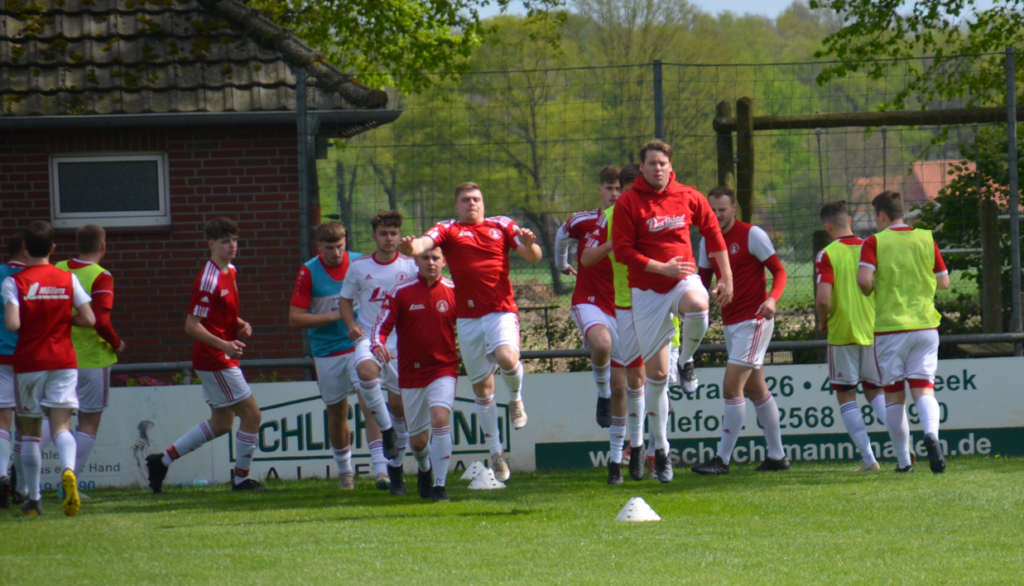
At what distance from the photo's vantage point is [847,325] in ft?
29.0

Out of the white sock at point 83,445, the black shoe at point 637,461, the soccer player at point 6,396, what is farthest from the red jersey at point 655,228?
the white sock at point 83,445

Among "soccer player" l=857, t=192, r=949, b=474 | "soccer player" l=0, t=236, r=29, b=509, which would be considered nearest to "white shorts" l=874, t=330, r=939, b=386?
"soccer player" l=857, t=192, r=949, b=474

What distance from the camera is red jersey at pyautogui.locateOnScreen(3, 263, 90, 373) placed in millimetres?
7477

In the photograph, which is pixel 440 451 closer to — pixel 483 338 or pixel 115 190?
pixel 483 338

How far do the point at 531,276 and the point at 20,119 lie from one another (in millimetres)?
5056

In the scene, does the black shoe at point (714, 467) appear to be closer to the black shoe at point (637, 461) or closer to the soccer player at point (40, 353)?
the black shoe at point (637, 461)

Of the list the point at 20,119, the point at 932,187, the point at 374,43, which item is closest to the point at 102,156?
the point at 20,119

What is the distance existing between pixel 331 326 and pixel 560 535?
3.29m

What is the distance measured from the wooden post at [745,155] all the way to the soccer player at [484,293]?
2773mm

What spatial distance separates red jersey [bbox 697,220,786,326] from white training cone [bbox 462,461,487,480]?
2284 millimetres

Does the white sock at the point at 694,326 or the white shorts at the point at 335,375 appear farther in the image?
the white shorts at the point at 335,375

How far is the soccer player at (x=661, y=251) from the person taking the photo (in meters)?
7.38

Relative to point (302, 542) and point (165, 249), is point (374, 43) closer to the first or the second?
point (165, 249)

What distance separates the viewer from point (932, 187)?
1012 cm
